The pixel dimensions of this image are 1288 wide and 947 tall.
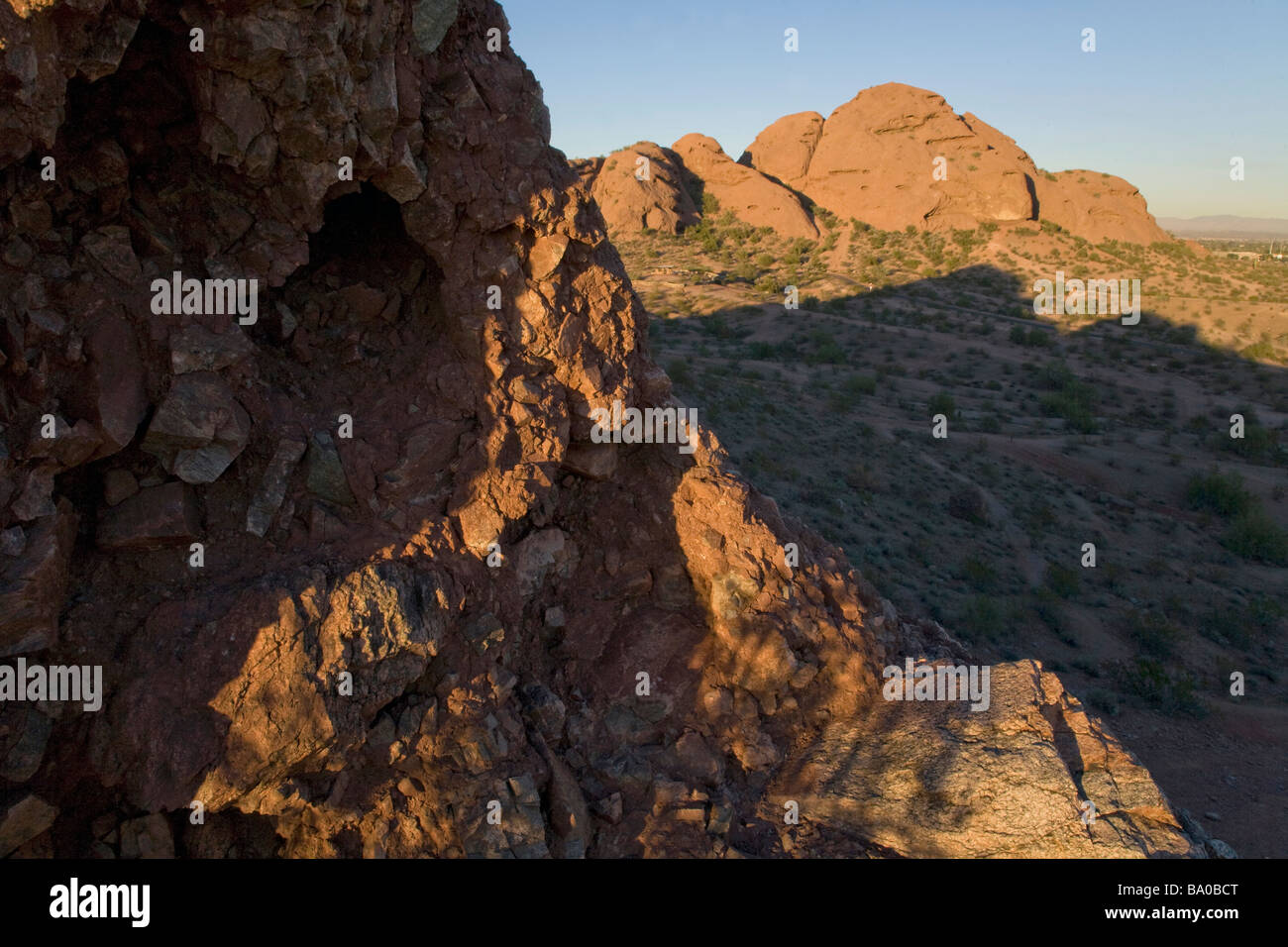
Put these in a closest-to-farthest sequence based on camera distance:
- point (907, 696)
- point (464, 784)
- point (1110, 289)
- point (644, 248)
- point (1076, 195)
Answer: point (464, 784), point (907, 696), point (1110, 289), point (644, 248), point (1076, 195)

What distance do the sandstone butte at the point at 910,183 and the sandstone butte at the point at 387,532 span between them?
3685 cm

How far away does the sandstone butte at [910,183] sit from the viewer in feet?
133

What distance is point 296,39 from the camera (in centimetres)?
361

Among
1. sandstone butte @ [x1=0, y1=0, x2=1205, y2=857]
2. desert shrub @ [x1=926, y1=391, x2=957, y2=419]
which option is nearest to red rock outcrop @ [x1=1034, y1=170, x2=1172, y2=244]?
desert shrub @ [x1=926, y1=391, x2=957, y2=419]

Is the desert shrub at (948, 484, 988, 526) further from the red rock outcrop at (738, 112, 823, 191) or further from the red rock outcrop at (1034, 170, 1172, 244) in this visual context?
the red rock outcrop at (738, 112, 823, 191)

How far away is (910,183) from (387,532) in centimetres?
4368

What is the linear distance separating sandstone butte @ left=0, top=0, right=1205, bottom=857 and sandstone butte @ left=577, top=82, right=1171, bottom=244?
3685cm

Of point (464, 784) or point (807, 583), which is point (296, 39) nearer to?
point (464, 784)

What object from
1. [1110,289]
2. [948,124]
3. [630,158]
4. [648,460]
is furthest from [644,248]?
[648,460]

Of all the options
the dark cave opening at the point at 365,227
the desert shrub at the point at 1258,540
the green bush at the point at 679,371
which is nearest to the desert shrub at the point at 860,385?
the green bush at the point at 679,371

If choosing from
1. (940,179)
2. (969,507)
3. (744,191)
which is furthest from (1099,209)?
(969,507)

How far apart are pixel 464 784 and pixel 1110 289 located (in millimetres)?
39618

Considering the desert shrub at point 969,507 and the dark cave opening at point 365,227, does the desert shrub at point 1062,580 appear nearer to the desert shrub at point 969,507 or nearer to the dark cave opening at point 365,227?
the desert shrub at point 969,507

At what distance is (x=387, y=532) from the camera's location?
4.18 m
